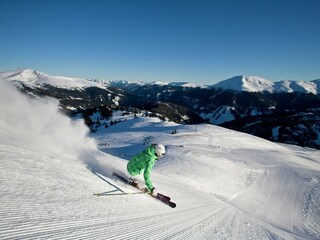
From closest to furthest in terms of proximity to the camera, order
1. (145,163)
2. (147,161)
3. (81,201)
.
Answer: (81,201) < (147,161) < (145,163)

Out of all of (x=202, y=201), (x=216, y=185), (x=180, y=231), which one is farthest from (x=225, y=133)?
(x=180, y=231)

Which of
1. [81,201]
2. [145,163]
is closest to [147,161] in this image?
[145,163]

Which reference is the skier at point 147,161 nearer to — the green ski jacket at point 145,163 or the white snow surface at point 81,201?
the green ski jacket at point 145,163

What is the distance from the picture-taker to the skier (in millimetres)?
11766

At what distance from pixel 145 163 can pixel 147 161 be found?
0.94 feet

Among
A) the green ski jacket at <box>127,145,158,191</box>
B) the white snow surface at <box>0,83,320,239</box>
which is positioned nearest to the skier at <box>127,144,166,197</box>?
the green ski jacket at <box>127,145,158,191</box>

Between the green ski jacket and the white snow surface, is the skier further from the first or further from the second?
the white snow surface

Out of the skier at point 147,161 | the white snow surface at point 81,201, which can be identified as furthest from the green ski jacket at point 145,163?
the white snow surface at point 81,201

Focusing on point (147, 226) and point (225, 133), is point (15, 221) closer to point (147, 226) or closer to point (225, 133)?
point (147, 226)

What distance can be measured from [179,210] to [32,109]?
34.2ft

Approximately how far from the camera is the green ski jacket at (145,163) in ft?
38.8

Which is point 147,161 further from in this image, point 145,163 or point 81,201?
point 81,201

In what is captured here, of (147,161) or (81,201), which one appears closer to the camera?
(81,201)

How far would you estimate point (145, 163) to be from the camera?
40.2 feet
